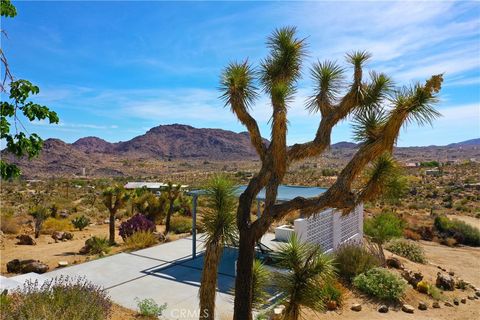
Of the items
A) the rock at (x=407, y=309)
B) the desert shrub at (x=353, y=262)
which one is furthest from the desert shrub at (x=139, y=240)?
the rock at (x=407, y=309)

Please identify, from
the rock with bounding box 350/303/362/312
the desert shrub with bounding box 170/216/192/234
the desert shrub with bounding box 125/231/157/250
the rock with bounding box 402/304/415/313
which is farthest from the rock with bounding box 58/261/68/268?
the rock with bounding box 402/304/415/313

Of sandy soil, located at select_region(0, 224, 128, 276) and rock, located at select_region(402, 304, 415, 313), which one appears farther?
sandy soil, located at select_region(0, 224, 128, 276)

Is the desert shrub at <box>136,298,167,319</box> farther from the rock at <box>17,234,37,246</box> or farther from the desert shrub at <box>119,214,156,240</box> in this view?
the rock at <box>17,234,37,246</box>

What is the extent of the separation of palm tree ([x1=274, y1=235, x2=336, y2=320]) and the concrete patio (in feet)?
6.94

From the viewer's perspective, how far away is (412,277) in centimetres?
1116

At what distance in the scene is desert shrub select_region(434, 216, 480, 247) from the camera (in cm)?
1967

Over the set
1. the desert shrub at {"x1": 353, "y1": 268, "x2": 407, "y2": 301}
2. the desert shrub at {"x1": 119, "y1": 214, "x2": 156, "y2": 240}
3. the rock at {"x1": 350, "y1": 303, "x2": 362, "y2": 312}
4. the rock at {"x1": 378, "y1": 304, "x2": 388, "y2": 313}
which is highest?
the desert shrub at {"x1": 119, "y1": 214, "x2": 156, "y2": 240}

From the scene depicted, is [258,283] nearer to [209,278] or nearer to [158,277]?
[209,278]

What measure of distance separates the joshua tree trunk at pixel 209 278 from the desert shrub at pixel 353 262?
5544 millimetres

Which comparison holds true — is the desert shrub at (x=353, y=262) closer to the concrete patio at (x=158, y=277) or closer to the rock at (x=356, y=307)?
the rock at (x=356, y=307)

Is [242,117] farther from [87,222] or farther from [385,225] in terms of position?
[87,222]

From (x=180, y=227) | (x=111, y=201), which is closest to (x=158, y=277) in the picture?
(x=111, y=201)

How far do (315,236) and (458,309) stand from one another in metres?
3.80

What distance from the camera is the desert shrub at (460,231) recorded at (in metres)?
19.7
